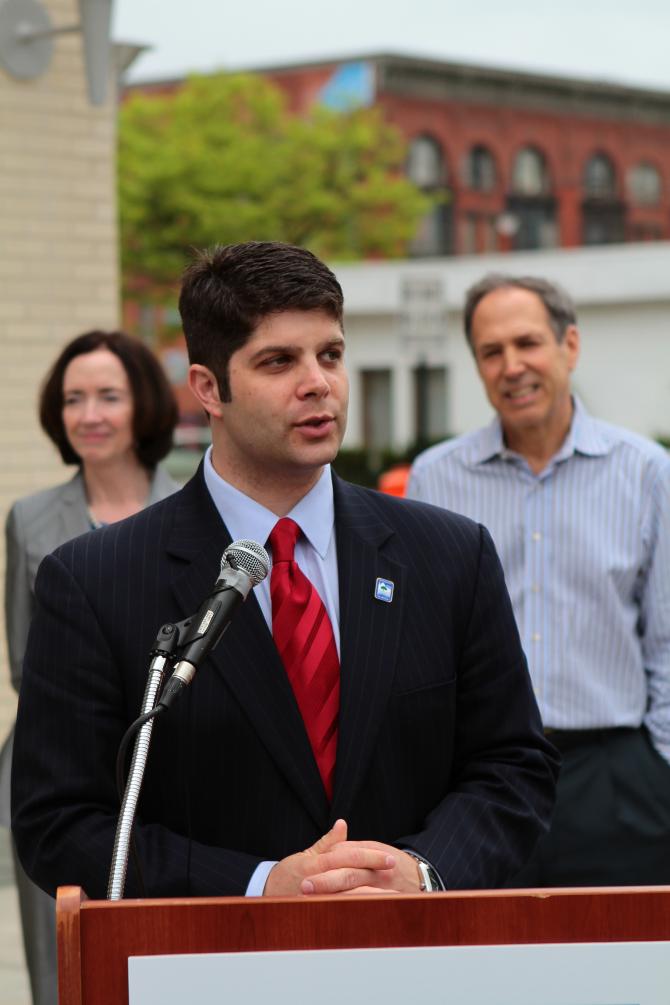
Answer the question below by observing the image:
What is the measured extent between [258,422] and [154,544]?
0.30 meters

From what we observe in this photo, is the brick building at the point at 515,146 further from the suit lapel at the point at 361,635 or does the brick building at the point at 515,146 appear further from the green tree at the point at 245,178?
the suit lapel at the point at 361,635

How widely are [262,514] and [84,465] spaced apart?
8.60 feet

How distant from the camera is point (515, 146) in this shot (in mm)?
73875

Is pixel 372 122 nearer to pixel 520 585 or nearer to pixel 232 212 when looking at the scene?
pixel 232 212

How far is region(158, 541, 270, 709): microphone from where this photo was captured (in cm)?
235

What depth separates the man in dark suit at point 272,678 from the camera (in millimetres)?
2795

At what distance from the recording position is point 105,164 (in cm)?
938

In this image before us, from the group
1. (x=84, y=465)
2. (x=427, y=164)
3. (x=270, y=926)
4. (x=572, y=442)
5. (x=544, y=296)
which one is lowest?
(x=270, y=926)

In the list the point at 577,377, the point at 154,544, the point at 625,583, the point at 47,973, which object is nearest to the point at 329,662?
the point at 154,544

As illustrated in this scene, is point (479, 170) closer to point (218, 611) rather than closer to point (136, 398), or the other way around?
point (136, 398)

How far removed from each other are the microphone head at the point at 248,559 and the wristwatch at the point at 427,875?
57 cm

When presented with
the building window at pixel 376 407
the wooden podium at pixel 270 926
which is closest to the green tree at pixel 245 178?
the building window at pixel 376 407

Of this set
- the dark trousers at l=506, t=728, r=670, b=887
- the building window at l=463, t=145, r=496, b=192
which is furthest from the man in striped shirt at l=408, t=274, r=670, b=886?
the building window at l=463, t=145, r=496, b=192

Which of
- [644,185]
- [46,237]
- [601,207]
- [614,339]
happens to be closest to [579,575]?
[46,237]
